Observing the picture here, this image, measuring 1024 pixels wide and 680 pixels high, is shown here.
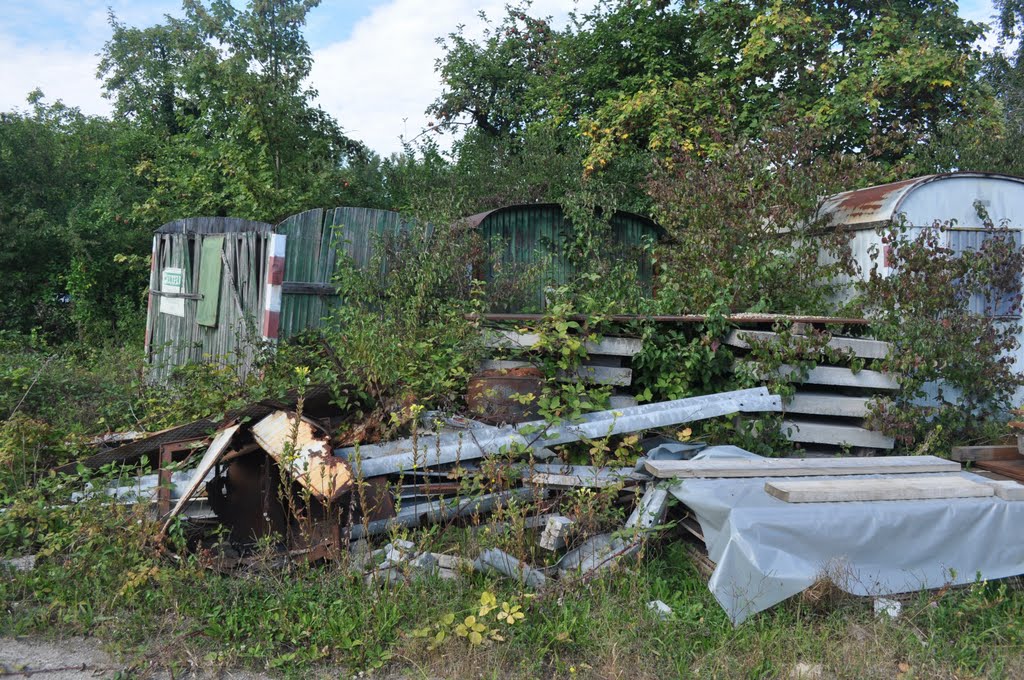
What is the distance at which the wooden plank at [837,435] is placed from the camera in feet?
22.1

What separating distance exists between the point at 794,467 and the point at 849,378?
189 centimetres

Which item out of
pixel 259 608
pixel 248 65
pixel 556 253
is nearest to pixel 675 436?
pixel 259 608

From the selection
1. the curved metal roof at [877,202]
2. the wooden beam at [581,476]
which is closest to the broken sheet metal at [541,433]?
the wooden beam at [581,476]

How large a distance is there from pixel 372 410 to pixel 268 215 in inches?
335

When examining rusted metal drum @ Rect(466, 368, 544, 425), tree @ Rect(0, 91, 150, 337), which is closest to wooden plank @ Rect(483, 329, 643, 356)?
rusted metal drum @ Rect(466, 368, 544, 425)

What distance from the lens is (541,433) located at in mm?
5492

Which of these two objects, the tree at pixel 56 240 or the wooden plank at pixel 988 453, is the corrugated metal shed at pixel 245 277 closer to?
the tree at pixel 56 240

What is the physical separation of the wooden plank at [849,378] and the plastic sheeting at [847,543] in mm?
2113

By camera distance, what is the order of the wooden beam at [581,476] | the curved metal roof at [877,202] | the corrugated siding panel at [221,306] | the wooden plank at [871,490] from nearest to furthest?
1. the wooden plank at [871,490]
2. the wooden beam at [581,476]
3. the corrugated siding panel at [221,306]
4. the curved metal roof at [877,202]

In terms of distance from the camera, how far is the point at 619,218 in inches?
486

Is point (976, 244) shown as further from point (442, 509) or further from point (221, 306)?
point (221, 306)

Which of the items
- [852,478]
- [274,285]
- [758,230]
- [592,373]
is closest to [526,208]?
[758,230]

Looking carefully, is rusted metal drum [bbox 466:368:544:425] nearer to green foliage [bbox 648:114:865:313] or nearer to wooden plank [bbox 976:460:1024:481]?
green foliage [bbox 648:114:865:313]

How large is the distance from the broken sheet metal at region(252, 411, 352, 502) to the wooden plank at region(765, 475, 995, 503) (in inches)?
104
